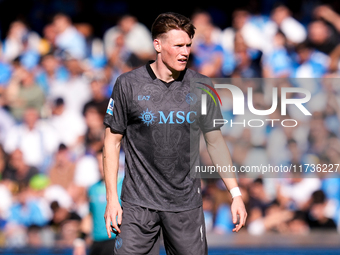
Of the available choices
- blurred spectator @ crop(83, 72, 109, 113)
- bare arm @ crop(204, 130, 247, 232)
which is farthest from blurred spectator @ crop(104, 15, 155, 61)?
bare arm @ crop(204, 130, 247, 232)

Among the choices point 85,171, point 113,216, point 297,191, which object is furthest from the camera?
point 85,171

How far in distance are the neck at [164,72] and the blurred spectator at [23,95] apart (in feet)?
14.6

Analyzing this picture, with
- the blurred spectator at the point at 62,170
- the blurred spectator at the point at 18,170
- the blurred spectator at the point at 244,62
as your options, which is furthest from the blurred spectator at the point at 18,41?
the blurred spectator at the point at 244,62

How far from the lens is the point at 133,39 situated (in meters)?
7.25

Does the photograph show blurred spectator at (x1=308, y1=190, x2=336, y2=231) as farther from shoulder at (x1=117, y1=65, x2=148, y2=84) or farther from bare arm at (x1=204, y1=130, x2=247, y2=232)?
shoulder at (x1=117, y1=65, x2=148, y2=84)

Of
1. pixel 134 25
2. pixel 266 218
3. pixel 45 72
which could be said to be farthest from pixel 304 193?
pixel 45 72

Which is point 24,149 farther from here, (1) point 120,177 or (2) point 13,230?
(1) point 120,177

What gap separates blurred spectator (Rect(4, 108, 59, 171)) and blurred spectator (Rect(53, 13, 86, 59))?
1.14 meters

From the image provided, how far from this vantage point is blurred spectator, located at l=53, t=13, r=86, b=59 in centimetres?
738

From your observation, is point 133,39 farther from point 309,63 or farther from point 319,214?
point 319,214

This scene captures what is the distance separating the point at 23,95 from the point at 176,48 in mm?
4810

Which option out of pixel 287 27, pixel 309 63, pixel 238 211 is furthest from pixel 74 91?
pixel 238 211

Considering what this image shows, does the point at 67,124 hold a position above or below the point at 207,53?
below

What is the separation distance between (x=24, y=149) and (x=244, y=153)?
3.21 metres
